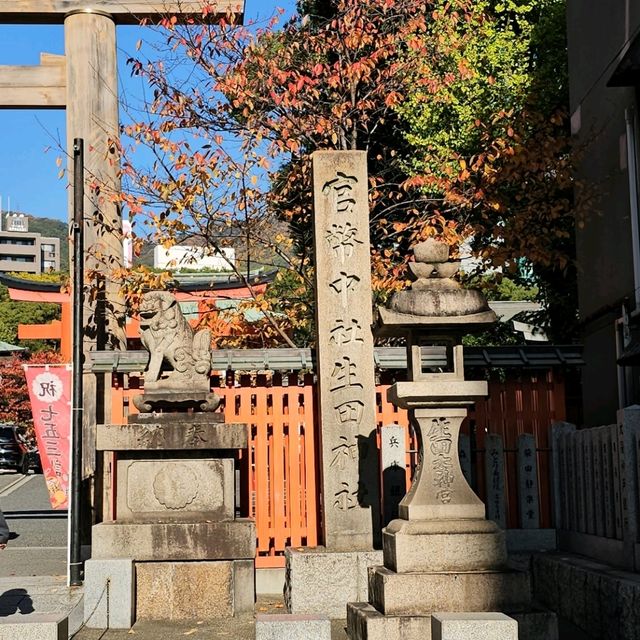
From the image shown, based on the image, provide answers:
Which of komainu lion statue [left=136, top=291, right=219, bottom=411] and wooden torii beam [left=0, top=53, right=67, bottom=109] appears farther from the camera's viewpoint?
wooden torii beam [left=0, top=53, right=67, bottom=109]

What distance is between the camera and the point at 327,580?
10.1 meters

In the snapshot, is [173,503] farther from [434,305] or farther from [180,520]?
[434,305]

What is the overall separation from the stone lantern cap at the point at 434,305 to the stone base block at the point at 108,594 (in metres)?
3.78

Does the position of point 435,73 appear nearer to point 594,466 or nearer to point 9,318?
point 594,466

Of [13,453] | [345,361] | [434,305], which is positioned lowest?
[13,453]

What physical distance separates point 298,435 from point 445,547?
3.94m

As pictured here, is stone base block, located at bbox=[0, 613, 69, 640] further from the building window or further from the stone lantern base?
the building window

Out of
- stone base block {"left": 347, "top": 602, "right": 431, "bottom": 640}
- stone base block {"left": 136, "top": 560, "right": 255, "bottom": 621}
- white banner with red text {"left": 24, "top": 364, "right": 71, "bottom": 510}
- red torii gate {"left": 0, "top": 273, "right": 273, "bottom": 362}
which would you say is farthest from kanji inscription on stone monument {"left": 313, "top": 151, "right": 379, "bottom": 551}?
red torii gate {"left": 0, "top": 273, "right": 273, "bottom": 362}

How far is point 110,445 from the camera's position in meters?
10.5

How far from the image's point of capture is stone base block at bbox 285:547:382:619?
32.8ft

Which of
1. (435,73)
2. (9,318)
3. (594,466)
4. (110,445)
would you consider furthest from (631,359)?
(9,318)

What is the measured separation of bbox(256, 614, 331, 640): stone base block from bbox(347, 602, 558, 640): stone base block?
1562 mm

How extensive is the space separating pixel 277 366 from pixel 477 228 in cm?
580

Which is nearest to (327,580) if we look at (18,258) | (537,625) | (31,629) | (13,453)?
(537,625)
